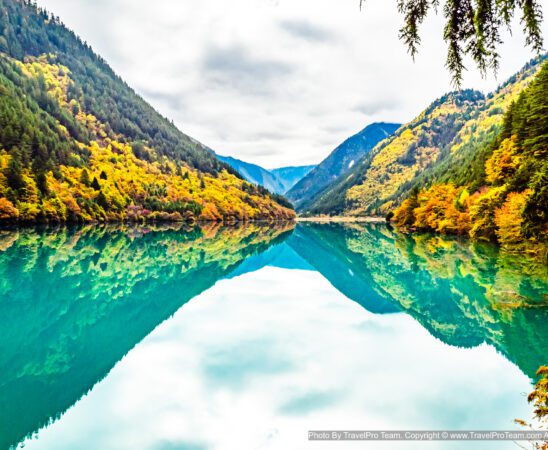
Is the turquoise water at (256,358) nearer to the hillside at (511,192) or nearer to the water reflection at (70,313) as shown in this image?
the water reflection at (70,313)

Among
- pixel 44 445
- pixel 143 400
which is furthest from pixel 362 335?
pixel 44 445

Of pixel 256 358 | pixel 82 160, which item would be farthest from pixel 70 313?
pixel 82 160

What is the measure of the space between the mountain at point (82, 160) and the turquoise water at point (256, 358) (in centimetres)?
6075

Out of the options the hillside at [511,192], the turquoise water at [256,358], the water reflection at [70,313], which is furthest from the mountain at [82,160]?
the hillside at [511,192]

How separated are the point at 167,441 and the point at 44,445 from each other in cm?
228

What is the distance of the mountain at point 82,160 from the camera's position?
80.1m

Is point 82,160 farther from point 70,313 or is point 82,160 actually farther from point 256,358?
point 256,358

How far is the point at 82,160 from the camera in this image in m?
117

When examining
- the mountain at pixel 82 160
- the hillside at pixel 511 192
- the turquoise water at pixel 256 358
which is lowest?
the turquoise water at pixel 256 358

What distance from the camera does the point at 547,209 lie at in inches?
490

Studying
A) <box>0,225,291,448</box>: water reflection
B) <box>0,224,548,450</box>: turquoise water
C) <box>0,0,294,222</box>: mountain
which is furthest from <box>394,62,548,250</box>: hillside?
<box>0,0,294,222</box>: mountain

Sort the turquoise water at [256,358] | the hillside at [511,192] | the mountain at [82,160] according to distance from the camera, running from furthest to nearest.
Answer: the mountain at [82,160], the hillside at [511,192], the turquoise water at [256,358]

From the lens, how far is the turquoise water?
8.48 m

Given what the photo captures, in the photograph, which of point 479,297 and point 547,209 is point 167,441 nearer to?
point 547,209
